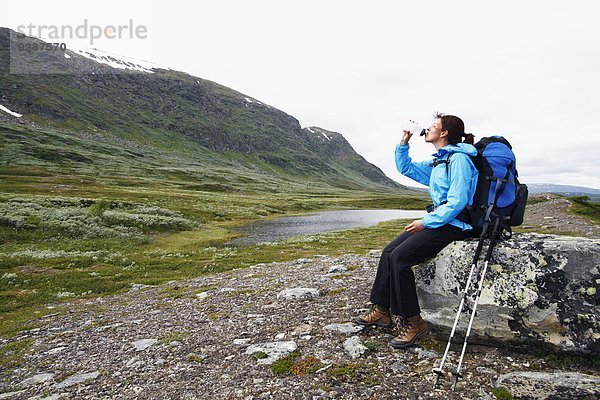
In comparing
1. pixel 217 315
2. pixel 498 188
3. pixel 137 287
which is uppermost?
pixel 498 188

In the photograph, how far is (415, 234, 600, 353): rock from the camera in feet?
21.6

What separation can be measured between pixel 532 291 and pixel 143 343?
1018cm

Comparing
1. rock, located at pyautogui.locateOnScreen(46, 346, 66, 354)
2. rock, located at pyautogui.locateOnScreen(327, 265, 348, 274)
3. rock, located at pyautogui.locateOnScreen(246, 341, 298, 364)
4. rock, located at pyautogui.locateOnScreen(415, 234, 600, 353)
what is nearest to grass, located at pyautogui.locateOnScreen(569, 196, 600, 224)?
rock, located at pyautogui.locateOnScreen(327, 265, 348, 274)

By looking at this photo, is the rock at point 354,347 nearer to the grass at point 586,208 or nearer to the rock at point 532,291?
the rock at point 532,291

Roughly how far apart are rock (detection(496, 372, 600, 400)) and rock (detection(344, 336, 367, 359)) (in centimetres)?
274

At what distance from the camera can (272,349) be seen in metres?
8.38

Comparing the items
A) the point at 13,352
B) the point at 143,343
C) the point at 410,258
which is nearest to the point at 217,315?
the point at 143,343

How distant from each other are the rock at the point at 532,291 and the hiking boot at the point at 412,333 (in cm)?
32

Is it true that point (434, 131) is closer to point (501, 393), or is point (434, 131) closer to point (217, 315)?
point (501, 393)

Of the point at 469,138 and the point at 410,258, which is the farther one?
the point at 469,138

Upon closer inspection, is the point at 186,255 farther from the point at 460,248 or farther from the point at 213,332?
the point at 460,248

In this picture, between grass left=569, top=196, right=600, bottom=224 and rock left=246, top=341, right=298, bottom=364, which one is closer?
rock left=246, top=341, right=298, bottom=364

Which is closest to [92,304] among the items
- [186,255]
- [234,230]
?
[186,255]

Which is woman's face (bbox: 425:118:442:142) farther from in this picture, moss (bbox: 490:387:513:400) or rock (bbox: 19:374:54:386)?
rock (bbox: 19:374:54:386)
